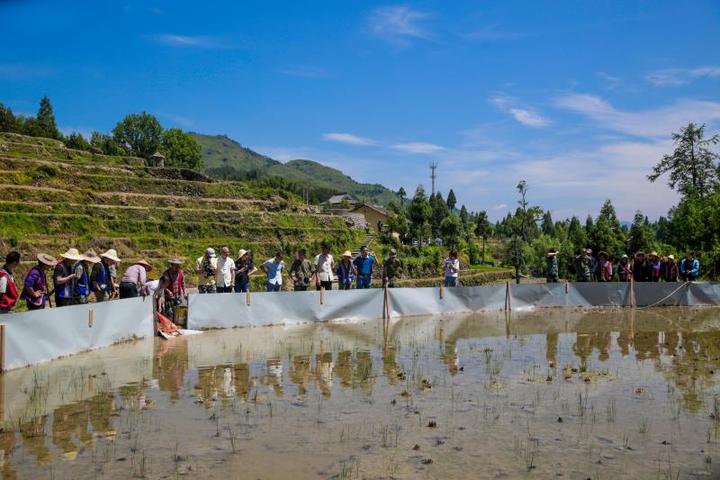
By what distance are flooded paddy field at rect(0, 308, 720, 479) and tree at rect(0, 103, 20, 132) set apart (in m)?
64.0

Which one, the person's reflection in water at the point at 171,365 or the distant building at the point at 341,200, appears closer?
the person's reflection in water at the point at 171,365

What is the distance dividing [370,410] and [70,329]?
22.0ft

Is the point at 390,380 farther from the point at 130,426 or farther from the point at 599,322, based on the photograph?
the point at 599,322

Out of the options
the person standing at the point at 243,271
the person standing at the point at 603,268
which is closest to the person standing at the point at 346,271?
the person standing at the point at 243,271

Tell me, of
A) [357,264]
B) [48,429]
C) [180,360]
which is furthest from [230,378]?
[357,264]

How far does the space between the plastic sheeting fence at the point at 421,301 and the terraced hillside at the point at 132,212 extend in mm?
16897

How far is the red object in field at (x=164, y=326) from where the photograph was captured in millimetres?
13766

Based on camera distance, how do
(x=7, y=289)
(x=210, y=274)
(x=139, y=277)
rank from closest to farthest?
1. (x=7, y=289)
2. (x=139, y=277)
3. (x=210, y=274)

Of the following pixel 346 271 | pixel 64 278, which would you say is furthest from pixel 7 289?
pixel 346 271

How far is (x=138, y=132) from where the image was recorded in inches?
4419

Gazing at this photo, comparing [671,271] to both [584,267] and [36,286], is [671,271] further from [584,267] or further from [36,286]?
[36,286]

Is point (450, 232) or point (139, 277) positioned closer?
point (139, 277)

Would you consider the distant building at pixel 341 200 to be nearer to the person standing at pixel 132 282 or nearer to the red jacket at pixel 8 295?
the person standing at pixel 132 282

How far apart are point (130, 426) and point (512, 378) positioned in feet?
17.8
